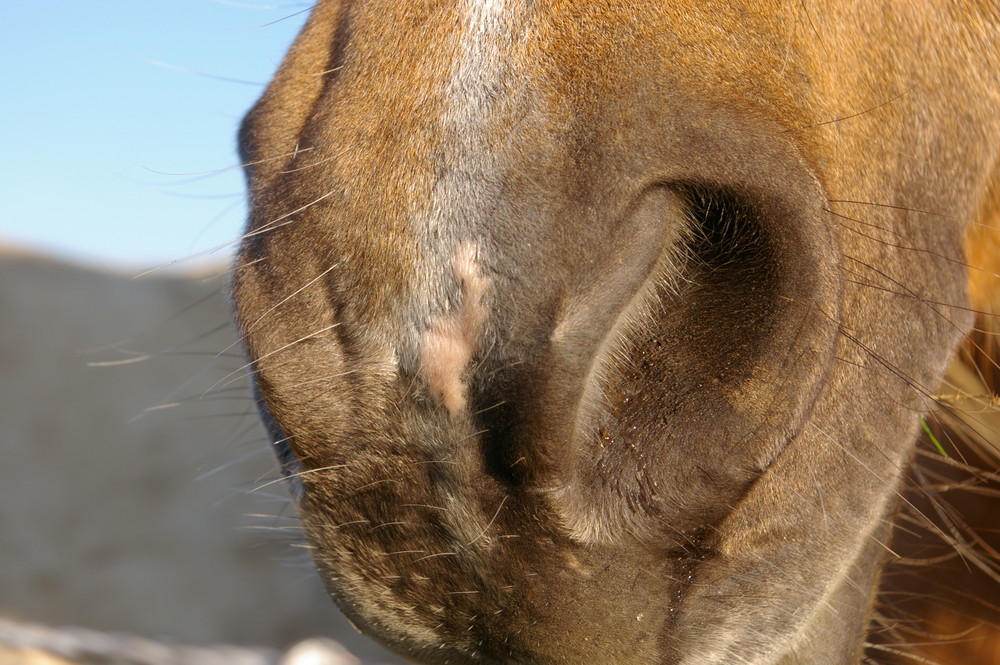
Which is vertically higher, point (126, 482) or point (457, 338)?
point (457, 338)

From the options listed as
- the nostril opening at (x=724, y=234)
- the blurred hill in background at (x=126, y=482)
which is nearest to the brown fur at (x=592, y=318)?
the nostril opening at (x=724, y=234)

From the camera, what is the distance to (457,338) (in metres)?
0.91

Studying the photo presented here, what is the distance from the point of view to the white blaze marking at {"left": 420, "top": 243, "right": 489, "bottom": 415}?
897 millimetres

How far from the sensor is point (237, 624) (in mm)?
5633

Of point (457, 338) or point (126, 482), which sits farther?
point (126, 482)

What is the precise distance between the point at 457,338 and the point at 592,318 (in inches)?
5.7

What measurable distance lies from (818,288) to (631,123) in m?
0.29

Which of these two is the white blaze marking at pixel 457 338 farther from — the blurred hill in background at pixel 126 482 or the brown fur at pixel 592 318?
the blurred hill in background at pixel 126 482

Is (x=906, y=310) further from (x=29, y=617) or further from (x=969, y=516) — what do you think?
(x=29, y=617)

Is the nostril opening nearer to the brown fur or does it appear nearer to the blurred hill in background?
the brown fur

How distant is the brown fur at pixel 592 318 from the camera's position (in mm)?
902

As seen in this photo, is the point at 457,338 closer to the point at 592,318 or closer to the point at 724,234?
the point at 592,318

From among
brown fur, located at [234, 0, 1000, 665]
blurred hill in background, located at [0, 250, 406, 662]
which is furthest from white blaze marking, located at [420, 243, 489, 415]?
blurred hill in background, located at [0, 250, 406, 662]

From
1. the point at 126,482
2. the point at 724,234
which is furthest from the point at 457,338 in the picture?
the point at 126,482
